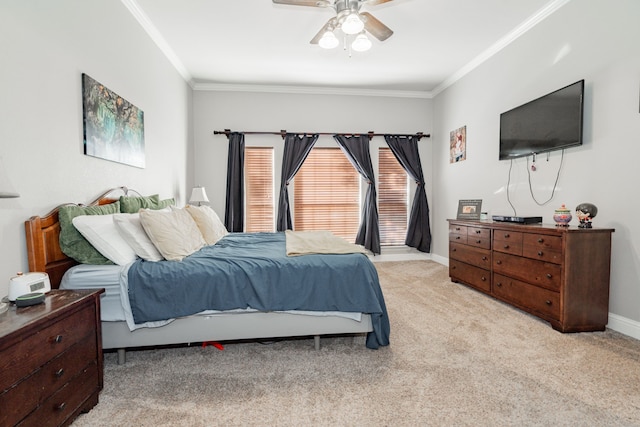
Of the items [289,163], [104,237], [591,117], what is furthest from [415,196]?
[104,237]

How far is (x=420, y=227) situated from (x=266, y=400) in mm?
4247

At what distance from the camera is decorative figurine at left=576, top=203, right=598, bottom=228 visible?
8.27 feet

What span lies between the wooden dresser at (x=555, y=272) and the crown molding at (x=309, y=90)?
9.87ft

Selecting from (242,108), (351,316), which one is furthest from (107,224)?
(242,108)

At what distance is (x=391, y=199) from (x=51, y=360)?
481cm

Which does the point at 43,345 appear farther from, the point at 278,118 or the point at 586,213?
the point at 278,118

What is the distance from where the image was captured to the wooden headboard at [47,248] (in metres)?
1.76

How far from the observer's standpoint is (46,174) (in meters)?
1.90

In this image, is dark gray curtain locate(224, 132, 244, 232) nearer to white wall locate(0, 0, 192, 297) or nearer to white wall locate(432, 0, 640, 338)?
white wall locate(0, 0, 192, 297)

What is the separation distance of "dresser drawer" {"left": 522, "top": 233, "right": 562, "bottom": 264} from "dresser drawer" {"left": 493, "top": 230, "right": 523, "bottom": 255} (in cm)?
7

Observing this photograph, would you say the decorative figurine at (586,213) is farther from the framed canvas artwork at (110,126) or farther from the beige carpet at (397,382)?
the framed canvas artwork at (110,126)

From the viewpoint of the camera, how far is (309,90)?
515 centimetres

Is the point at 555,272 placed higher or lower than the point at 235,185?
lower

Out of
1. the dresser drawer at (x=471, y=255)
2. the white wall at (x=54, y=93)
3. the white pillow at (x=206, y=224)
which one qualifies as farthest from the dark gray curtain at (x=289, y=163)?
the dresser drawer at (x=471, y=255)
